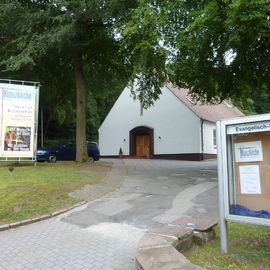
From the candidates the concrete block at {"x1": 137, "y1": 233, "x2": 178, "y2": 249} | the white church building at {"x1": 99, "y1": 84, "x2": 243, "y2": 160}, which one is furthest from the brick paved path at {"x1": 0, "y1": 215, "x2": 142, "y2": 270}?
the white church building at {"x1": 99, "y1": 84, "x2": 243, "y2": 160}

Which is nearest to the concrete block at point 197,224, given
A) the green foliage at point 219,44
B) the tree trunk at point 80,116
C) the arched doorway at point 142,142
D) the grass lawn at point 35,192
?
the grass lawn at point 35,192

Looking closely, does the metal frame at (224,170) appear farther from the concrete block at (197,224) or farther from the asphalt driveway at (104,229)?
the asphalt driveway at (104,229)

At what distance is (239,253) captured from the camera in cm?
667

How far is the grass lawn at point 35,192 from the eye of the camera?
11039mm

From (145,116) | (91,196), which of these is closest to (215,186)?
(91,196)

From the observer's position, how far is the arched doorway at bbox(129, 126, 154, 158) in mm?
39125

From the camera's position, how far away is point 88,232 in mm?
9320

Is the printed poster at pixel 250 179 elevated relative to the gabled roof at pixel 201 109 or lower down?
lower down

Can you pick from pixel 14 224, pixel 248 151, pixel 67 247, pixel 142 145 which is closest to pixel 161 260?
pixel 248 151

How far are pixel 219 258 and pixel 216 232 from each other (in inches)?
74.4

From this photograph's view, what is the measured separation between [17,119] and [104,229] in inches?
405

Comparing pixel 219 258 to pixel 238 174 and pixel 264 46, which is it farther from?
pixel 264 46

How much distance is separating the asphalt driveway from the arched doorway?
76.1 ft

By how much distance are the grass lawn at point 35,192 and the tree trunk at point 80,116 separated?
22.1 ft
